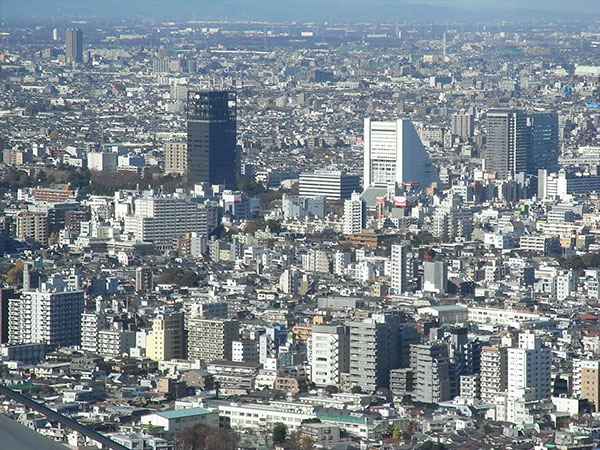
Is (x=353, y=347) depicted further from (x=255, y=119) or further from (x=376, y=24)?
(x=376, y=24)

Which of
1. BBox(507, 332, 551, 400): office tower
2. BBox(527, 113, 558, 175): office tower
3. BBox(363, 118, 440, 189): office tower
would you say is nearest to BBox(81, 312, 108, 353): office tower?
BBox(507, 332, 551, 400): office tower

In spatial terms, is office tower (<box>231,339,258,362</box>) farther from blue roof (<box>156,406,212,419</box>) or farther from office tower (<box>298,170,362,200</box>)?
office tower (<box>298,170,362,200</box>)

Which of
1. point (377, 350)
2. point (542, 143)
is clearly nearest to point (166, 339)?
point (377, 350)

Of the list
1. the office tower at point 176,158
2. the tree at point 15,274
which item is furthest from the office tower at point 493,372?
the office tower at point 176,158

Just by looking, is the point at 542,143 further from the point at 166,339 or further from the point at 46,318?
the point at 166,339

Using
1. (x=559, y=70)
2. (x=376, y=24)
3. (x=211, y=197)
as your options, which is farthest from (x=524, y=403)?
(x=376, y=24)

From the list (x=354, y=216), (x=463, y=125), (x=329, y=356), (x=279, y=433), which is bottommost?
(x=463, y=125)
